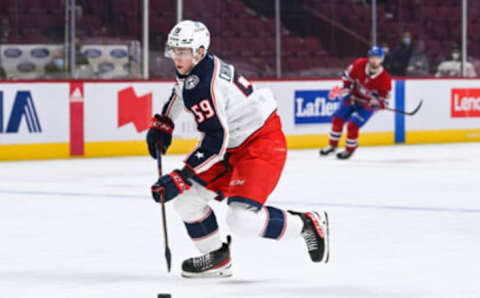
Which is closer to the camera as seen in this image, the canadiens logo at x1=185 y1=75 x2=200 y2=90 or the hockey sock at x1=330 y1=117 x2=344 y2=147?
the canadiens logo at x1=185 y1=75 x2=200 y2=90

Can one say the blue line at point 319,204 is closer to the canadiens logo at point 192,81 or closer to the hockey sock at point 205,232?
the hockey sock at point 205,232

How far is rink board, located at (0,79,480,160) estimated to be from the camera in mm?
10992

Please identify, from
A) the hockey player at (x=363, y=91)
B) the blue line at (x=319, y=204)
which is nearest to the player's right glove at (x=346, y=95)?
the hockey player at (x=363, y=91)

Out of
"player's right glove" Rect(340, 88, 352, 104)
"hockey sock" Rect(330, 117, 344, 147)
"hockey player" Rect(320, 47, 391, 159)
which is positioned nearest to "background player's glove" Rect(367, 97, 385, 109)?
"hockey player" Rect(320, 47, 391, 159)

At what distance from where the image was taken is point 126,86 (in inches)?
460

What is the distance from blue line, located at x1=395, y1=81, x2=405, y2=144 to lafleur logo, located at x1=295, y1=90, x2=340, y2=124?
2.73ft

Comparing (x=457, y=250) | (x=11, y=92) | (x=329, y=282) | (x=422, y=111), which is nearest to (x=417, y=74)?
(x=422, y=111)

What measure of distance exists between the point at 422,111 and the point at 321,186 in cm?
558

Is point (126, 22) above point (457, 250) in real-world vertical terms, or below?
above

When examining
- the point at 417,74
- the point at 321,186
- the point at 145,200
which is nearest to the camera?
the point at 145,200

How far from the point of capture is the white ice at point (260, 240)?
4293mm

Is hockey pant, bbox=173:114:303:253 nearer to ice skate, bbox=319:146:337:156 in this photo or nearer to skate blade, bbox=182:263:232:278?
skate blade, bbox=182:263:232:278

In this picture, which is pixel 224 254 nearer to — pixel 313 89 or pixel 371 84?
pixel 371 84

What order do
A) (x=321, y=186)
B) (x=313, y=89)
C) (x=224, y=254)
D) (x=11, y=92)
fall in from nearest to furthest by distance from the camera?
(x=224, y=254) → (x=321, y=186) → (x=11, y=92) → (x=313, y=89)
